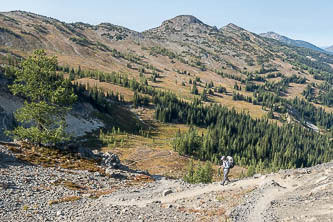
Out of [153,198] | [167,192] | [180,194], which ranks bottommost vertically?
[153,198]

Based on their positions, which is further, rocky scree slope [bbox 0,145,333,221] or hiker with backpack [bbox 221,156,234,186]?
hiker with backpack [bbox 221,156,234,186]

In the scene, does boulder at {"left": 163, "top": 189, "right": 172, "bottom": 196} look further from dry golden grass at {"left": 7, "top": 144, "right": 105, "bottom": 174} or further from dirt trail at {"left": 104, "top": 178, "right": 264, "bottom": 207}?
dry golden grass at {"left": 7, "top": 144, "right": 105, "bottom": 174}

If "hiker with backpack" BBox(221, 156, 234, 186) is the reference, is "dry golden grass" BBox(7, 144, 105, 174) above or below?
below

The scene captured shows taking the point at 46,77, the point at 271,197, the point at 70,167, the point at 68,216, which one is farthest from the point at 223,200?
the point at 46,77

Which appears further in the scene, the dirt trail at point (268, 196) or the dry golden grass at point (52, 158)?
the dry golden grass at point (52, 158)

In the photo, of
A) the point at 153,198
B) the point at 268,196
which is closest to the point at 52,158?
the point at 153,198

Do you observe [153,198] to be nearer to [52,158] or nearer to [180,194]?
[180,194]

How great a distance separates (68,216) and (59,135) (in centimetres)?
2113

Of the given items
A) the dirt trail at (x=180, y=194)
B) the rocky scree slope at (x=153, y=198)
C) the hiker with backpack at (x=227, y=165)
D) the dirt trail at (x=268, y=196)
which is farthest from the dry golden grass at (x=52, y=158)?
the hiker with backpack at (x=227, y=165)

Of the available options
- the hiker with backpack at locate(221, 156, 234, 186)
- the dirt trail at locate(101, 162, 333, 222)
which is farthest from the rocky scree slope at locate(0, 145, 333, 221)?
the hiker with backpack at locate(221, 156, 234, 186)

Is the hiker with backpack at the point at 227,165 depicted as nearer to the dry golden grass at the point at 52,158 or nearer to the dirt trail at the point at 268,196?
the dirt trail at the point at 268,196

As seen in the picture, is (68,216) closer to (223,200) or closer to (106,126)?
(223,200)

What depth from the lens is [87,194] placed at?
32250 mm

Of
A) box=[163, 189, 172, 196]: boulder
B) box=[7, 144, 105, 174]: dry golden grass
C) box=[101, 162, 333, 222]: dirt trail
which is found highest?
box=[101, 162, 333, 222]: dirt trail
